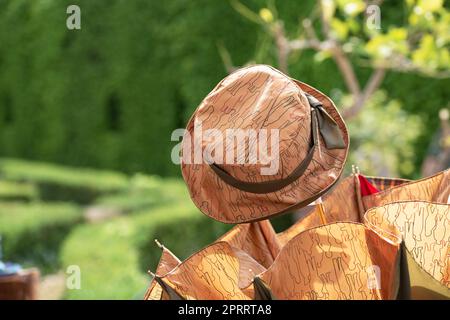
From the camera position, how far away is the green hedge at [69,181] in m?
9.85

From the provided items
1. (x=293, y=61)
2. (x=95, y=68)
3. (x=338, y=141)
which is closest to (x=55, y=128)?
(x=95, y=68)

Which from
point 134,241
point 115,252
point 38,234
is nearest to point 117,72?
point 38,234

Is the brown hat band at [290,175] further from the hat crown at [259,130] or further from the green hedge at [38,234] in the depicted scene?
the green hedge at [38,234]

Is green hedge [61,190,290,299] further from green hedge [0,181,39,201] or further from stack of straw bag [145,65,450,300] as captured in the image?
stack of straw bag [145,65,450,300]

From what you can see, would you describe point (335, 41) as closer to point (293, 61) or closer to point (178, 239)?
point (293, 61)

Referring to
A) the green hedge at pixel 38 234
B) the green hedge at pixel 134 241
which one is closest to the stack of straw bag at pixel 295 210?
the green hedge at pixel 134 241

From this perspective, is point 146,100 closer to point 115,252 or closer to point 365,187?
point 115,252

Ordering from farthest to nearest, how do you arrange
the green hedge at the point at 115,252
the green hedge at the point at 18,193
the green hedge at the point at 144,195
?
the green hedge at the point at 18,193
the green hedge at the point at 144,195
the green hedge at the point at 115,252

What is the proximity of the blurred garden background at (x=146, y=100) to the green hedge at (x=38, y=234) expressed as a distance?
0.01m

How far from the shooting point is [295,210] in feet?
3.31

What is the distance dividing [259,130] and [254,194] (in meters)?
0.07

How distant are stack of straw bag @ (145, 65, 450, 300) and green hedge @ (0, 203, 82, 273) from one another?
696 centimetres
